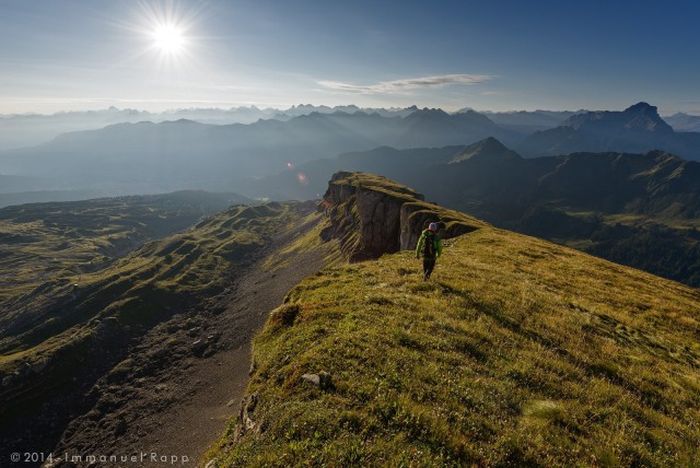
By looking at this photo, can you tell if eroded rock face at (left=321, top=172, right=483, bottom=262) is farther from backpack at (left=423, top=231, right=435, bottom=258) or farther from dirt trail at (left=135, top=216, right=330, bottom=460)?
backpack at (left=423, top=231, right=435, bottom=258)

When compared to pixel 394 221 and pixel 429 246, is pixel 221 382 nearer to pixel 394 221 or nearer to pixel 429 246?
pixel 394 221

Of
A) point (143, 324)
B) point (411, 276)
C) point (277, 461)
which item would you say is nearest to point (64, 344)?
point (143, 324)

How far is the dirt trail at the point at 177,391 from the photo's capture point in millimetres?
66250

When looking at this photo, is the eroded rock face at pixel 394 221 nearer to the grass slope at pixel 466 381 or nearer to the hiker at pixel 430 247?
the hiker at pixel 430 247

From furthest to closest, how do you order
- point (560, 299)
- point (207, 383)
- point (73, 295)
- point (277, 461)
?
point (73, 295), point (207, 383), point (560, 299), point (277, 461)

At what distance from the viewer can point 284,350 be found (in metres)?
17.2

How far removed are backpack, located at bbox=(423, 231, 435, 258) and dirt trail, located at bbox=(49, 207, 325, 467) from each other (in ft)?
165

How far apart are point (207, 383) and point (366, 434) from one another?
8757cm

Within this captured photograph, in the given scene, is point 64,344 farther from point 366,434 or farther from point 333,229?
point 366,434

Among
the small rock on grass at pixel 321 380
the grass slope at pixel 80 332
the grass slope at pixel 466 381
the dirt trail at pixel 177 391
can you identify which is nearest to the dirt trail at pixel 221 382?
the dirt trail at pixel 177 391

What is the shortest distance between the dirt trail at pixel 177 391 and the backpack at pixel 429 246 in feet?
165

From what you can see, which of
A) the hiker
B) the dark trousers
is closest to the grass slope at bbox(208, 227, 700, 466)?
the dark trousers

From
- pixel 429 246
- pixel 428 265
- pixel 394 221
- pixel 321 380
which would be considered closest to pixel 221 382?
pixel 394 221

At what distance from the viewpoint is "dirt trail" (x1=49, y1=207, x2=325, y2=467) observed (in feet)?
217
